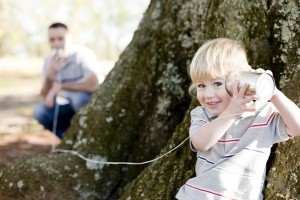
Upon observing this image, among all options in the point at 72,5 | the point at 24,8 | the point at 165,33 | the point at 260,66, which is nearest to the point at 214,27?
the point at 260,66

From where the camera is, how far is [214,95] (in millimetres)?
2863

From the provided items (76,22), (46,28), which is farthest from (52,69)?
(76,22)

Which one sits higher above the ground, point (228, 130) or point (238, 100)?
point (238, 100)

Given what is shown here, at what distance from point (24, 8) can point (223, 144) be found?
76.2 feet

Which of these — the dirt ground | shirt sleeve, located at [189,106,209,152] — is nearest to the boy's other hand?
shirt sleeve, located at [189,106,209,152]

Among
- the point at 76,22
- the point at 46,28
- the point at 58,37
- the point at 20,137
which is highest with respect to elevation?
the point at 76,22

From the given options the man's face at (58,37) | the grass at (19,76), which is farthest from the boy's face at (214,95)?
the grass at (19,76)

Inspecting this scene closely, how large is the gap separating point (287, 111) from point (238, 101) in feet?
0.72

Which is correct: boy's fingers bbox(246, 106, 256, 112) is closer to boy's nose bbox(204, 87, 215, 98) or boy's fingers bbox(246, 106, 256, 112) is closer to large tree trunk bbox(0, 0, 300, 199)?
boy's nose bbox(204, 87, 215, 98)

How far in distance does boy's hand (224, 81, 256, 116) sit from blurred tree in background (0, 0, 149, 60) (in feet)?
72.1

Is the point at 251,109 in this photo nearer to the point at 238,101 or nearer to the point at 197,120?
the point at 238,101

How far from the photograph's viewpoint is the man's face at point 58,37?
5.91 meters

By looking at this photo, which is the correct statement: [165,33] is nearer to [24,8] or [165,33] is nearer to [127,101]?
[127,101]

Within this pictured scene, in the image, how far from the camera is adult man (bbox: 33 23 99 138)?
19.8 ft
